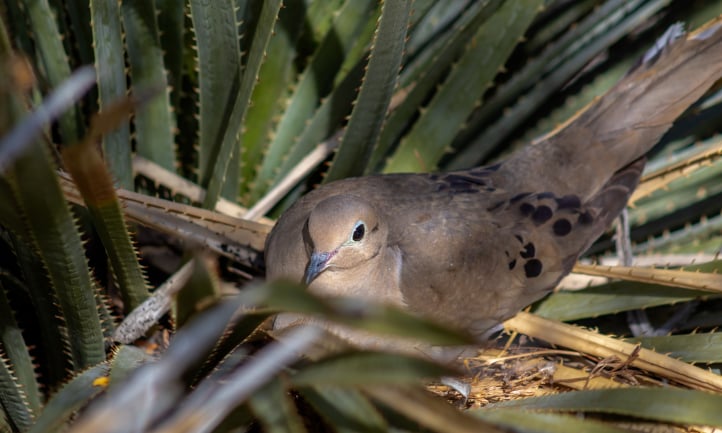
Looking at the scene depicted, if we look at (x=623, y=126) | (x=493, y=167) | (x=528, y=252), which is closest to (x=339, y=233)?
(x=528, y=252)

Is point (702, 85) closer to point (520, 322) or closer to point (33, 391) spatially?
point (520, 322)

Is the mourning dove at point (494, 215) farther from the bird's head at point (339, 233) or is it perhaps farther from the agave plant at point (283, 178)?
the agave plant at point (283, 178)

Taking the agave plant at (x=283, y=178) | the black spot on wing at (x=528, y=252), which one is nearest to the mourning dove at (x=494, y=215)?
the black spot on wing at (x=528, y=252)

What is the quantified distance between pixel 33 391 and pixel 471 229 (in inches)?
58.3

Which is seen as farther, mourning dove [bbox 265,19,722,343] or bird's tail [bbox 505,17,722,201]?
bird's tail [bbox 505,17,722,201]

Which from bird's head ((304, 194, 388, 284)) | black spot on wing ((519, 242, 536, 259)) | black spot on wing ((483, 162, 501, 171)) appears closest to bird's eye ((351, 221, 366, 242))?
bird's head ((304, 194, 388, 284))

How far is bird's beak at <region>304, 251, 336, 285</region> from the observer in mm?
2426

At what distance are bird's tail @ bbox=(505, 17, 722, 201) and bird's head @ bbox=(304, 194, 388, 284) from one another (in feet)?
2.61

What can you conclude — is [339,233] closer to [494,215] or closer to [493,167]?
[494,215]

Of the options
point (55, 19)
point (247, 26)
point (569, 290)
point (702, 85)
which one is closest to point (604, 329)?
point (569, 290)

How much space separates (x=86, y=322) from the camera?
83.4 inches

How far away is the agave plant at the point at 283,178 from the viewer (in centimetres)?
159

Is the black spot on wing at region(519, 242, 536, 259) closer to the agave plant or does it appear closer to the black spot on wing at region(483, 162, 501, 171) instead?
the agave plant

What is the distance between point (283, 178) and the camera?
10.1ft
